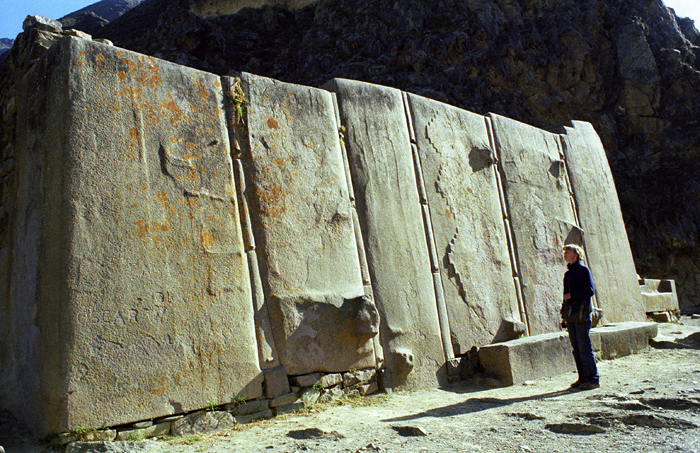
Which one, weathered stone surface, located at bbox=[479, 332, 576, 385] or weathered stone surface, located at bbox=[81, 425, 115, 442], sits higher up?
weathered stone surface, located at bbox=[81, 425, 115, 442]

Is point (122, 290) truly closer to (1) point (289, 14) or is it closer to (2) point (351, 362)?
(2) point (351, 362)

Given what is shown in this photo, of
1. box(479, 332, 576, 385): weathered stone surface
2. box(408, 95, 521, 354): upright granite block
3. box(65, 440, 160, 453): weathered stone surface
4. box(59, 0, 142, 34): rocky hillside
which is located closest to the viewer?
box(65, 440, 160, 453): weathered stone surface

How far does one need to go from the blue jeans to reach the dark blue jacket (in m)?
0.10

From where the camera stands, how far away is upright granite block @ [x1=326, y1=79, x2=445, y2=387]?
5.07 m

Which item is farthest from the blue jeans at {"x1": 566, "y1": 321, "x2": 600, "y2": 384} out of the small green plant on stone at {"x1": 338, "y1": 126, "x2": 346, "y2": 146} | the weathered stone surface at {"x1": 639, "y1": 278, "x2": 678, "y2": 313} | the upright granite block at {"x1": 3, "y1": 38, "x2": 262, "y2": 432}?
the weathered stone surface at {"x1": 639, "y1": 278, "x2": 678, "y2": 313}

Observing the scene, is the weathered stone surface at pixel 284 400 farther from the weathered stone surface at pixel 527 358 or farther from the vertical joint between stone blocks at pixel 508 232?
the vertical joint between stone blocks at pixel 508 232

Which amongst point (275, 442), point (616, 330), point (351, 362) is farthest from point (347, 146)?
point (616, 330)

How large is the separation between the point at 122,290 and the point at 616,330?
18.5 feet

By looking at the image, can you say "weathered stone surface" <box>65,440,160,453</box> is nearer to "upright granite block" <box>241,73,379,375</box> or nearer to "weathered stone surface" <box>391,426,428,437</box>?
"upright granite block" <box>241,73,379,375</box>

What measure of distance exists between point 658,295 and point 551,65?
15184 millimetres

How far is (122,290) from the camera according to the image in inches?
146

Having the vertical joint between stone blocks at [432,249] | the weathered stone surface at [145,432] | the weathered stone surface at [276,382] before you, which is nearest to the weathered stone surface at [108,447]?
the weathered stone surface at [145,432]

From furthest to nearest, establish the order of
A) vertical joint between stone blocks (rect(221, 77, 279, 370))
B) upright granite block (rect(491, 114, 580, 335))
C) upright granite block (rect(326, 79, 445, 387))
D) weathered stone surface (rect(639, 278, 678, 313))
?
1. weathered stone surface (rect(639, 278, 678, 313))
2. upright granite block (rect(491, 114, 580, 335))
3. upright granite block (rect(326, 79, 445, 387))
4. vertical joint between stone blocks (rect(221, 77, 279, 370))

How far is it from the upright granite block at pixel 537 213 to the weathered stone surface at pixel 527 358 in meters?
0.71
